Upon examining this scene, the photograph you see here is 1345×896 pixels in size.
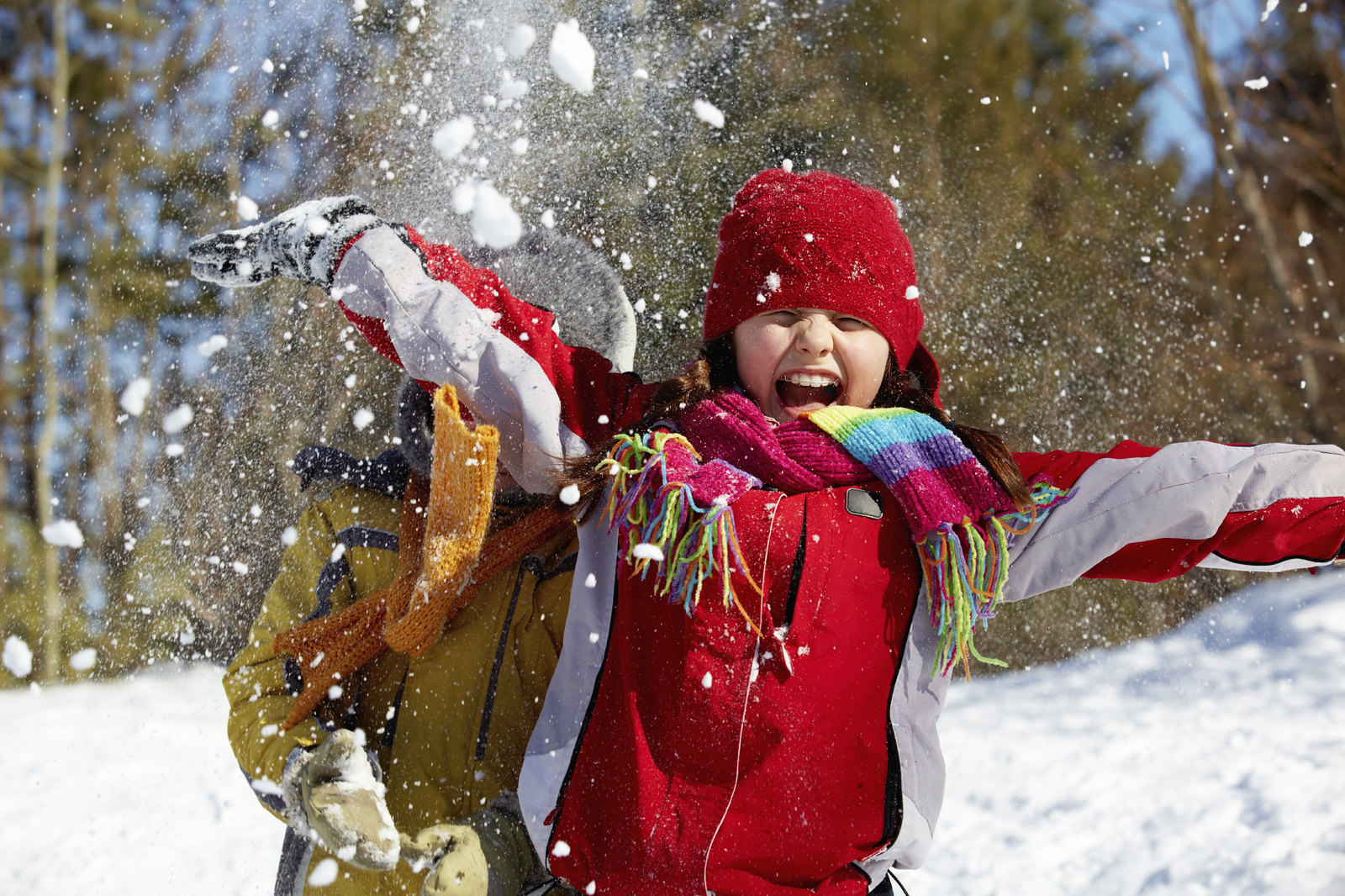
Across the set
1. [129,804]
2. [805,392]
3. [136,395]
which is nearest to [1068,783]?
[805,392]

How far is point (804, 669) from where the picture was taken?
1.18 metres

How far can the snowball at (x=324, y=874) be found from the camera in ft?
4.85

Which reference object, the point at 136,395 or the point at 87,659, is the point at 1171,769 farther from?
the point at 136,395

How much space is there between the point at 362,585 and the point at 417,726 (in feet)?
0.87

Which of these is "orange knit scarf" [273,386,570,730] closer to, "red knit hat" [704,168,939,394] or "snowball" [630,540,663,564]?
"snowball" [630,540,663,564]

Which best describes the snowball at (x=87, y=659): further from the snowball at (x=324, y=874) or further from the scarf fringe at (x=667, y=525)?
the scarf fringe at (x=667, y=525)

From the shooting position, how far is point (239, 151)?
4613mm

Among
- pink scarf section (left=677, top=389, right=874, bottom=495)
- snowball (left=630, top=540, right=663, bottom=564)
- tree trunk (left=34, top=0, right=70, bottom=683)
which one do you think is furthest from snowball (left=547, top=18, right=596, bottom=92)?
tree trunk (left=34, top=0, right=70, bottom=683)

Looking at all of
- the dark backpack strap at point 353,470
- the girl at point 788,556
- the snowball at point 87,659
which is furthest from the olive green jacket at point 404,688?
the snowball at point 87,659

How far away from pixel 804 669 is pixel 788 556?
147 millimetres

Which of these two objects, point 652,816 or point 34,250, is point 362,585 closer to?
point 652,816

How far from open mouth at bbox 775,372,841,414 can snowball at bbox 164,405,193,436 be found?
259cm

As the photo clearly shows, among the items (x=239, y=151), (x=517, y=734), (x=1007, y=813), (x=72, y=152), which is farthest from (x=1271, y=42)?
(x=72, y=152)

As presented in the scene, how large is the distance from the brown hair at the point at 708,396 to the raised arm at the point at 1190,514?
10cm
